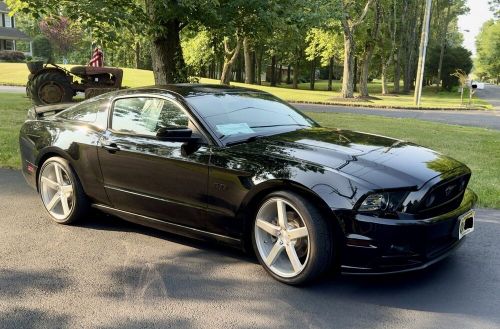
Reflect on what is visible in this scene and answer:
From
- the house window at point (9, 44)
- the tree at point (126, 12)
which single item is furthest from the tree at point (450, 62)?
the house window at point (9, 44)

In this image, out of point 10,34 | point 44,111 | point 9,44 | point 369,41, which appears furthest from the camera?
point 9,44

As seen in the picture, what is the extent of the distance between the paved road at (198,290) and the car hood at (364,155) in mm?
812

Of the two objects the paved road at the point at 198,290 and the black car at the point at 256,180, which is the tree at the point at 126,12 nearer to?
the black car at the point at 256,180

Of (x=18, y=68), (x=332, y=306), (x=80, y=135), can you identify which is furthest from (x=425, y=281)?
(x=18, y=68)

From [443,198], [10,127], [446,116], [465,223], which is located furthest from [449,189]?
[446,116]

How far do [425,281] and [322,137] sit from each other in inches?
56.7

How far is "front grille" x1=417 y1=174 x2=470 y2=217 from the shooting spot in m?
3.44

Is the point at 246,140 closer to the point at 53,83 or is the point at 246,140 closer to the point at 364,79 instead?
the point at 53,83

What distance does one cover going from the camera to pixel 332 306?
336 centimetres

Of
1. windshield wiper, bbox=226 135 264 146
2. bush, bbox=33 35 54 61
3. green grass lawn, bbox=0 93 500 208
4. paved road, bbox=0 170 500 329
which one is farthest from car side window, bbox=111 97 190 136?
bush, bbox=33 35 54 61

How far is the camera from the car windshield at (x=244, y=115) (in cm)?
423

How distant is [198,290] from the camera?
3627 mm

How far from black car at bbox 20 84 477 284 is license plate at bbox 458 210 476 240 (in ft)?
0.08

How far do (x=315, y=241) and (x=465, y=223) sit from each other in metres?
1.22
